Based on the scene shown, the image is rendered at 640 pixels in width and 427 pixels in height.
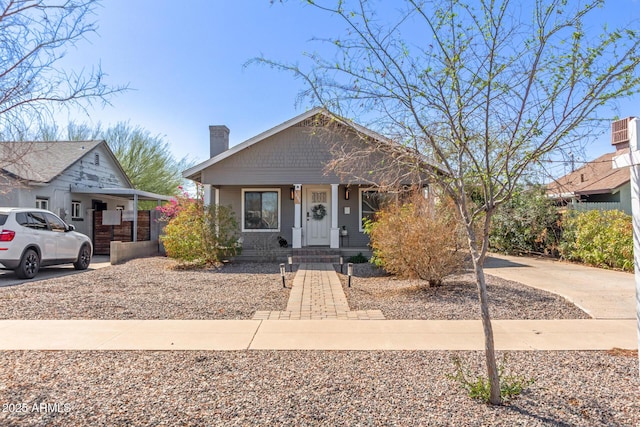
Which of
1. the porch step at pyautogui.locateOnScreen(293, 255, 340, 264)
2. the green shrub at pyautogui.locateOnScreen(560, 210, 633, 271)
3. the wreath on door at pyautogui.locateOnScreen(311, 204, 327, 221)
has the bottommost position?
the porch step at pyautogui.locateOnScreen(293, 255, 340, 264)

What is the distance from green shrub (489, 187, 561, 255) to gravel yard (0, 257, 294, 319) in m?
8.67

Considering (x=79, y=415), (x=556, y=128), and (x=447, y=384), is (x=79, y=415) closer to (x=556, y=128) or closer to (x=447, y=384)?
(x=447, y=384)

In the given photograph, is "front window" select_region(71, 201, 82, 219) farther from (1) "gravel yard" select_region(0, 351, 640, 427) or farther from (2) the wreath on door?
(1) "gravel yard" select_region(0, 351, 640, 427)

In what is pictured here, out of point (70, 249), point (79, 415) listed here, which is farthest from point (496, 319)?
point (70, 249)

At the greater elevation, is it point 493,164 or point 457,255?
point 493,164

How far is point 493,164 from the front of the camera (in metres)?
3.34

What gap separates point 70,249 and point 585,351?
1225 cm

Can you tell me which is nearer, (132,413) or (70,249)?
(132,413)

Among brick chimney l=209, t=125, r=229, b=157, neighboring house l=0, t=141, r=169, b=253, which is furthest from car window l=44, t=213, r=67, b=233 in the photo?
brick chimney l=209, t=125, r=229, b=157

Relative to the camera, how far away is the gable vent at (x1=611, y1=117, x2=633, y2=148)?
3.17m

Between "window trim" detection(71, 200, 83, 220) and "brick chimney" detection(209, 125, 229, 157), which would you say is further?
"window trim" detection(71, 200, 83, 220)

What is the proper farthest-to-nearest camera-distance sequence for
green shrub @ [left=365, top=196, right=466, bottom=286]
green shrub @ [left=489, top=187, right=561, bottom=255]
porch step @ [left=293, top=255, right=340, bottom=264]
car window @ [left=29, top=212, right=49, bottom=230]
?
1. green shrub @ [left=489, top=187, right=561, bottom=255]
2. porch step @ [left=293, top=255, right=340, bottom=264]
3. car window @ [left=29, top=212, right=49, bottom=230]
4. green shrub @ [left=365, top=196, right=466, bottom=286]

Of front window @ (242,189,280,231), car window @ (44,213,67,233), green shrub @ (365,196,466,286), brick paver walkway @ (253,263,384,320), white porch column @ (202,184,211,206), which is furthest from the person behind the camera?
front window @ (242,189,280,231)

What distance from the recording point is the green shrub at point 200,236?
38.7 ft
